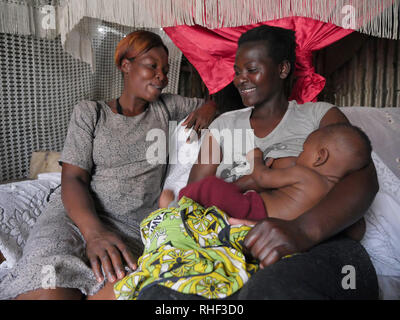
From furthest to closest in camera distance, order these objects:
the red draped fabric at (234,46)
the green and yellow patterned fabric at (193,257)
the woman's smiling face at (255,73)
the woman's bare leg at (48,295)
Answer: the red draped fabric at (234,46), the woman's smiling face at (255,73), the woman's bare leg at (48,295), the green and yellow patterned fabric at (193,257)

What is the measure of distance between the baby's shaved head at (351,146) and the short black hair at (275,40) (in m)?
0.50

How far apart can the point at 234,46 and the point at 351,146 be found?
3.79 feet

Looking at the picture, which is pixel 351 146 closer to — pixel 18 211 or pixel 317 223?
pixel 317 223

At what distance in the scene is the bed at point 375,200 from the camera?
1.26 m

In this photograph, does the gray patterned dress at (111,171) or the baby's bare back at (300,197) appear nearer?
the baby's bare back at (300,197)

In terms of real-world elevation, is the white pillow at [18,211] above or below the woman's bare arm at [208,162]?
below

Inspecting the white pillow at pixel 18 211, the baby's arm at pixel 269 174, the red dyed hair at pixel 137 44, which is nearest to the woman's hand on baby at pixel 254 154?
the baby's arm at pixel 269 174

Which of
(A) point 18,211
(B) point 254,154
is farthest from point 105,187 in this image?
(B) point 254,154

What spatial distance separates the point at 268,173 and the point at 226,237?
32cm

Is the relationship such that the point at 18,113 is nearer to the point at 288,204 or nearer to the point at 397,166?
the point at 288,204

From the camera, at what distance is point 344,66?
10.0 feet

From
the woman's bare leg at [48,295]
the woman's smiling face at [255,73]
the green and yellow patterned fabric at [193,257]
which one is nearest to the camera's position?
the green and yellow patterned fabric at [193,257]

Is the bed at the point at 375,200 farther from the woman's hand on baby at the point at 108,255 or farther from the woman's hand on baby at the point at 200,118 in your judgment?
the woman's hand on baby at the point at 108,255

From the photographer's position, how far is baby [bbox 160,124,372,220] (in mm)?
1058
